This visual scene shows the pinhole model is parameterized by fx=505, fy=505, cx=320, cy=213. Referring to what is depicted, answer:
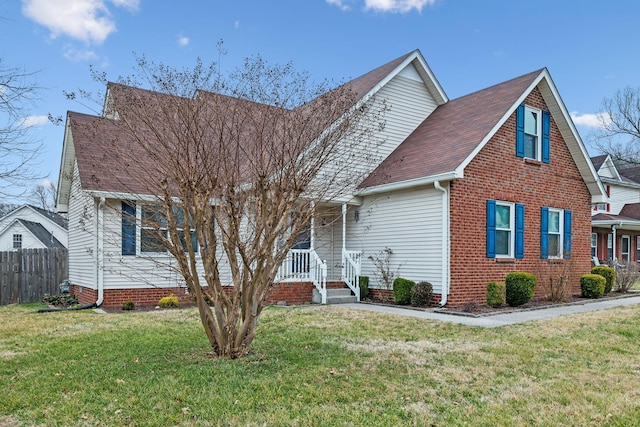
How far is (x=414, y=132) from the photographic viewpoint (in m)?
15.6

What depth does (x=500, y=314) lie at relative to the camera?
10.9 m

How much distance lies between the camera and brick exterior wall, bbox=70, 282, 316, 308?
40.2 ft

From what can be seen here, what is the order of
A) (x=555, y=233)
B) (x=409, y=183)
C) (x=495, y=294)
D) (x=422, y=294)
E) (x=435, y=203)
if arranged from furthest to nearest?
(x=555, y=233) < (x=409, y=183) < (x=435, y=203) < (x=422, y=294) < (x=495, y=294)

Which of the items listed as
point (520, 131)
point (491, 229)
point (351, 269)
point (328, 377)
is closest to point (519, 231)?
point (491, 229)

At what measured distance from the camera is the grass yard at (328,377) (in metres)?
4.39

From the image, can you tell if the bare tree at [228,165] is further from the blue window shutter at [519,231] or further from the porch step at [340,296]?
the blue window shutter at [519,231]

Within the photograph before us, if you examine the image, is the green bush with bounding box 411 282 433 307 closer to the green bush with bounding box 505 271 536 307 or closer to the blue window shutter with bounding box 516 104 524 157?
the green bush with bounding box 505 271 536 307

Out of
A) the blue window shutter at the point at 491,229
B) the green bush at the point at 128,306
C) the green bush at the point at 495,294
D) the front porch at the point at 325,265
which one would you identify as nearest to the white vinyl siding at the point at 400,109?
the front porch at the point at 325,265

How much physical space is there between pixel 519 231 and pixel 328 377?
9.42m

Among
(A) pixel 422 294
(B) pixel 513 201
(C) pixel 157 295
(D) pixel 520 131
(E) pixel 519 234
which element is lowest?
(C) pixel 157 295

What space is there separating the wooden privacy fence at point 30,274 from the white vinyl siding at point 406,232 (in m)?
9.20

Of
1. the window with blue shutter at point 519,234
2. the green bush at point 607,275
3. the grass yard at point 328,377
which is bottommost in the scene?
the grass yard at point 328,377

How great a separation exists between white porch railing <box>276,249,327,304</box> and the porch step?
0.79ft

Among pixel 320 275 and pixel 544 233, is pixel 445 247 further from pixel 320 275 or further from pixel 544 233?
pixel 544 233
